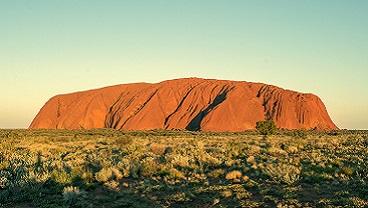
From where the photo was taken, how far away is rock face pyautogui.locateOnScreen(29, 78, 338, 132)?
345 feet

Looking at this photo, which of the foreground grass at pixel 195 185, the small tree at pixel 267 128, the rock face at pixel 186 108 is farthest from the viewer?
the rock face at pixel 186 108

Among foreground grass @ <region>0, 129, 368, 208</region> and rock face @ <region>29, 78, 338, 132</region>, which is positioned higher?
foreground grass @ <region>0, 129, 368, 208</region>

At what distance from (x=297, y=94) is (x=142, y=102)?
48476mm

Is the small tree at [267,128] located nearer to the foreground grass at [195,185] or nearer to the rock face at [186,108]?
the rock face at [186,108]

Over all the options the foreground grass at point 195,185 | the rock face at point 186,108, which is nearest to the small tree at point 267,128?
the rock face at point 186,108

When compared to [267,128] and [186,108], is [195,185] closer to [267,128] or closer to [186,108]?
[267,128]

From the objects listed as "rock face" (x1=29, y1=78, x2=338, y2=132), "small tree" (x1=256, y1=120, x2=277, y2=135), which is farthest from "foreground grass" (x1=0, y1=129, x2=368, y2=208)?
"rock face" (x1=29, y1=78, x2=338, y2=132)


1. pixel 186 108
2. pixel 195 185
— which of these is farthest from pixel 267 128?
pixel 186 108

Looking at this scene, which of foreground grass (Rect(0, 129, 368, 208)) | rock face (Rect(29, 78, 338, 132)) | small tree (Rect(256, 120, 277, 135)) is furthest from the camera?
rock face (Rect(29, 78, 338, 132))

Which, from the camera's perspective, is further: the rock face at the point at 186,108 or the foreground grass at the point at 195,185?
the rock face at the point at 186,108

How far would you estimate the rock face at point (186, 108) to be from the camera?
345 ft

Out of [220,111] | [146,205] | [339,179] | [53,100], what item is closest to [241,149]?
[339,179]

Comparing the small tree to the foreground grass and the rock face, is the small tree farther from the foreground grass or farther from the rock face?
the foreground grass

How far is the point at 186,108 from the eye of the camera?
377ft
